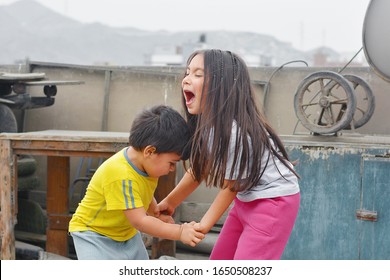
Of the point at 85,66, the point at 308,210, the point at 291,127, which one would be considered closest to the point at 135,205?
the point at 308,210

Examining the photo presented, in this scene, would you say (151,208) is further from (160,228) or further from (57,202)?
(57,202)

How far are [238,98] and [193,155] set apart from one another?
0.92ft

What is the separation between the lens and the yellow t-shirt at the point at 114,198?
258cm

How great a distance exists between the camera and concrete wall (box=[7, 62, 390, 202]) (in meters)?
5.54

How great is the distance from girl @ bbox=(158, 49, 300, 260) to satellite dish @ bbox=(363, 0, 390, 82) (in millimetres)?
1542

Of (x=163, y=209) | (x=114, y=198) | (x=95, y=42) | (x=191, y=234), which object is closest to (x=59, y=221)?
(x=163, y=209)

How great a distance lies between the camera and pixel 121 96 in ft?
19.6

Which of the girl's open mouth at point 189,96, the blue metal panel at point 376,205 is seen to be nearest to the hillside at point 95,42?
the blue metal panel at point 376,205

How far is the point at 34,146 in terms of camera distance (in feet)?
14.4

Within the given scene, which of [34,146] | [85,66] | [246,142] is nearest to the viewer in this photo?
[246,142]

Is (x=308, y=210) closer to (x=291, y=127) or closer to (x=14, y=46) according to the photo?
(x=291, y=127)

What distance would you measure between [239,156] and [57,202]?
2.86 metres

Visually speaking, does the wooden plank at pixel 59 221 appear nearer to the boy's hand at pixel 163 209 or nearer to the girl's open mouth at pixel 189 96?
the boy's hand at pixel 163 209

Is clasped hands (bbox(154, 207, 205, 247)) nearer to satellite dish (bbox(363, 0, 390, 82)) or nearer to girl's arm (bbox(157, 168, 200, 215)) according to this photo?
girl's arm (bbox(157, 168, 200, 215))
